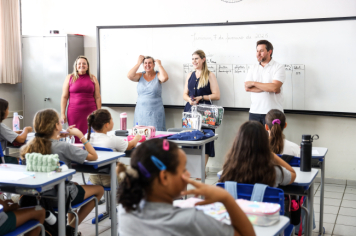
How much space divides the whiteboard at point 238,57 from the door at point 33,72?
91cm

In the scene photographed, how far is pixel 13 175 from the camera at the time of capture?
7.26 feet

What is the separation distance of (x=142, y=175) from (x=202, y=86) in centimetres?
359

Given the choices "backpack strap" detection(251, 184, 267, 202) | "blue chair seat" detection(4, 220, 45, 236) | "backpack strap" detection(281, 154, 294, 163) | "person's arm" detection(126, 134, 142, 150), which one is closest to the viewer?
"backpack strap" detection(251, 184, 267, 202)

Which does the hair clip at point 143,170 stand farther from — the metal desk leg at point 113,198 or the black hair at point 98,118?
the black hair at point 98,118

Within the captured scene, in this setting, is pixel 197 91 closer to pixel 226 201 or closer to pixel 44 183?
pixel 44 183

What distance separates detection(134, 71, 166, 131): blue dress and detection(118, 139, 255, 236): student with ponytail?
3745mm

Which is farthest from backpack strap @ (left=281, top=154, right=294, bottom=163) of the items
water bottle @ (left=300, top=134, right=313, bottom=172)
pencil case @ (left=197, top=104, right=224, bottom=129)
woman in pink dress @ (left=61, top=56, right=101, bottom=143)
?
woman in pink dress @ (left=61, top=56, right=101, bottom=143)

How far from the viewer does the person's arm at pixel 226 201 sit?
118 cm

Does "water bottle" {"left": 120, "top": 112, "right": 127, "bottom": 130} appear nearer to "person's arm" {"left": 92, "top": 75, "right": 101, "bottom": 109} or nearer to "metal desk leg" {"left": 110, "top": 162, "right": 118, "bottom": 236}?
"metal desk leg" {"left": 110, "top": 162, "right": 118, "bottom": 236}

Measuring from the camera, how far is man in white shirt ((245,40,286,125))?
13.6 ft

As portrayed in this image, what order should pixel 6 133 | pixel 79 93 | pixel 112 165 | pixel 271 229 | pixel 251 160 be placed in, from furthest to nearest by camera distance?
pixel 79 93 < pixel 6 133 < pixel 112 165 < pixel 251 160 < pixel 271 229

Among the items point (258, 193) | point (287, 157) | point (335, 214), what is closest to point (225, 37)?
point (335, 214)

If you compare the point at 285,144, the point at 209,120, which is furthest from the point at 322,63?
the point at 285,144

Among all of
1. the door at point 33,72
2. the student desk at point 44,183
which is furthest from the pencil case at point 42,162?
the door at point 33,72
